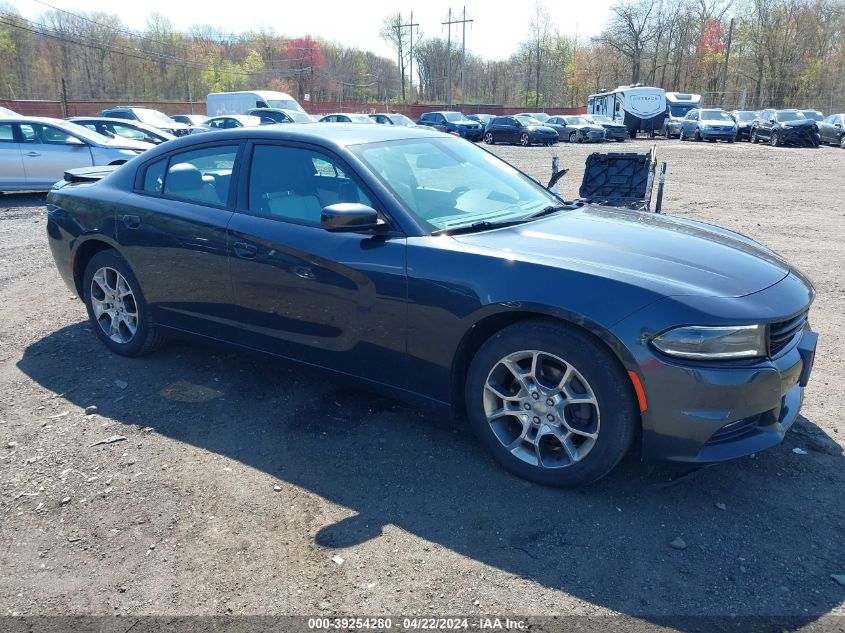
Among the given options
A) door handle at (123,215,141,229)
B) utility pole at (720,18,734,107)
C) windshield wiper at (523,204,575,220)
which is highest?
utility pole at (720,18,734,107)

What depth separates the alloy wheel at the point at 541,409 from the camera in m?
2.97

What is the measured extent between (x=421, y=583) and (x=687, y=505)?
129cm

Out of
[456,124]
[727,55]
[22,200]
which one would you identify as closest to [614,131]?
[456,124]

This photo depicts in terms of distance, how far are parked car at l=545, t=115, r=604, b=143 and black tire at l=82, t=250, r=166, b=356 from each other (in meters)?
33.0

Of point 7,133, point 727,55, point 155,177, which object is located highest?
point 727,55

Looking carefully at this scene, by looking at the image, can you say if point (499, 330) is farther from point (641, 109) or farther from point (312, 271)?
point (641, 109)

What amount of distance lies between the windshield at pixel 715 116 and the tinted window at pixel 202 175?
34913 mm

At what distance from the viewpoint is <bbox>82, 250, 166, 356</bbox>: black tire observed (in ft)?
15.1

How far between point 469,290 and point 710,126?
34861mm

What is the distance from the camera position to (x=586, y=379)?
289 cm

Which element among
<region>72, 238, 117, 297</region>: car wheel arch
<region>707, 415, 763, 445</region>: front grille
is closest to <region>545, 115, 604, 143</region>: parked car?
<region>72, 238, 117, 297</region>: car wheel arch

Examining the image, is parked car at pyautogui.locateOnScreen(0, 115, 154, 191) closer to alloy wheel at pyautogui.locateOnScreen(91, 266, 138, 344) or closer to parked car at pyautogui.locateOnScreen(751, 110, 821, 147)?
alloy wheel at pyautogui.locateOnScreen(91, 266, 138, 344)

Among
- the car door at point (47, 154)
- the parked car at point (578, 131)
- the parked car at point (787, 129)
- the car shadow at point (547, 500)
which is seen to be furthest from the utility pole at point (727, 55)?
the car shadow at point (547, 500)

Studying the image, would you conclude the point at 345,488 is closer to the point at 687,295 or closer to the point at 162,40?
the point at 687,295
